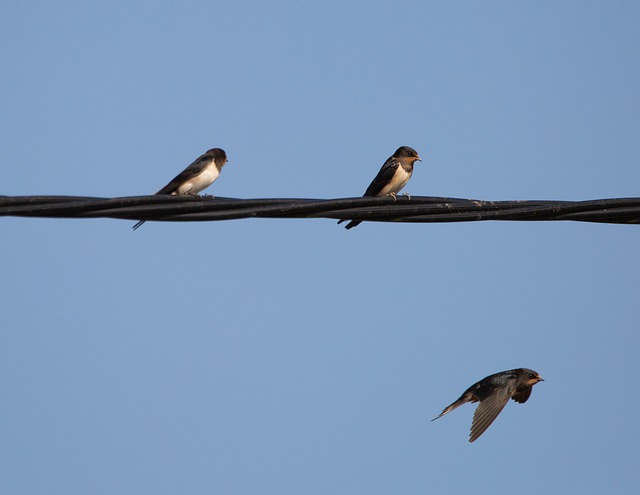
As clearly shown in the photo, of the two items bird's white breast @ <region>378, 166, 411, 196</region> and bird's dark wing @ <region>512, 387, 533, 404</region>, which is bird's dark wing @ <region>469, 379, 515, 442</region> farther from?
bird's white breast @ <region>378, 166, 411, 196</region>

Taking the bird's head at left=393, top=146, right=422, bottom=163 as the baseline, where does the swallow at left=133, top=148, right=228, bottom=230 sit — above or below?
below

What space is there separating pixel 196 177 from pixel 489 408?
351 centimetres

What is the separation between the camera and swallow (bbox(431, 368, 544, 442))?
9438 millimetres

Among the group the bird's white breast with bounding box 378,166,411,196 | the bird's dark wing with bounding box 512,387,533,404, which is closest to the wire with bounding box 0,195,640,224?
the bird's dark wing with bounding box 512,387,533,404

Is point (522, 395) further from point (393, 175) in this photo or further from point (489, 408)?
point (393, 175)

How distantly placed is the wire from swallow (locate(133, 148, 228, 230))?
3.72 m

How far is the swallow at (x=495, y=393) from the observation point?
9.44 metres

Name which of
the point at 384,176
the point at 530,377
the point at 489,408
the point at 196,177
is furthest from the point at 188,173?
the point at 530,377

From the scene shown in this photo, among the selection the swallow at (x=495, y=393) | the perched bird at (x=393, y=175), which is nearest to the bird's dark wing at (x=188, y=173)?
the perched bird at (x=393, y=175)

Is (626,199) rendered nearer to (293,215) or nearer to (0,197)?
(293,215)

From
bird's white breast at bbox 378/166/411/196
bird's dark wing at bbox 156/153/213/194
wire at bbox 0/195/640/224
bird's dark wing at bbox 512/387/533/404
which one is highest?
bird's white breast at bbox 378/166/411/196

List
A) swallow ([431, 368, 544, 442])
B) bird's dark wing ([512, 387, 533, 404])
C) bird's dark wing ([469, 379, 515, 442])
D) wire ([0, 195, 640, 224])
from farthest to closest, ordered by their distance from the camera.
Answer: bird's dark wing ([512, 387, 533, 404]) → swallow ([431, 368, 544, 442]) → bird's dark wing ([469, 379, 515, 442]) → wire ([0, 195, 640, 224])

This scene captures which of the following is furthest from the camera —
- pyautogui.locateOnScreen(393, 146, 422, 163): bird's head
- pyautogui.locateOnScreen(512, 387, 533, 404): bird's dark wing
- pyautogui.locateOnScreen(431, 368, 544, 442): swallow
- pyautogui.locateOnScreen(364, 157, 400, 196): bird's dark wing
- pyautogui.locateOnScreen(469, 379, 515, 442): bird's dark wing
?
pyautogui.locateOnScreen(393, 146, 422, 163): bird's head

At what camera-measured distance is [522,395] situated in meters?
10.4
